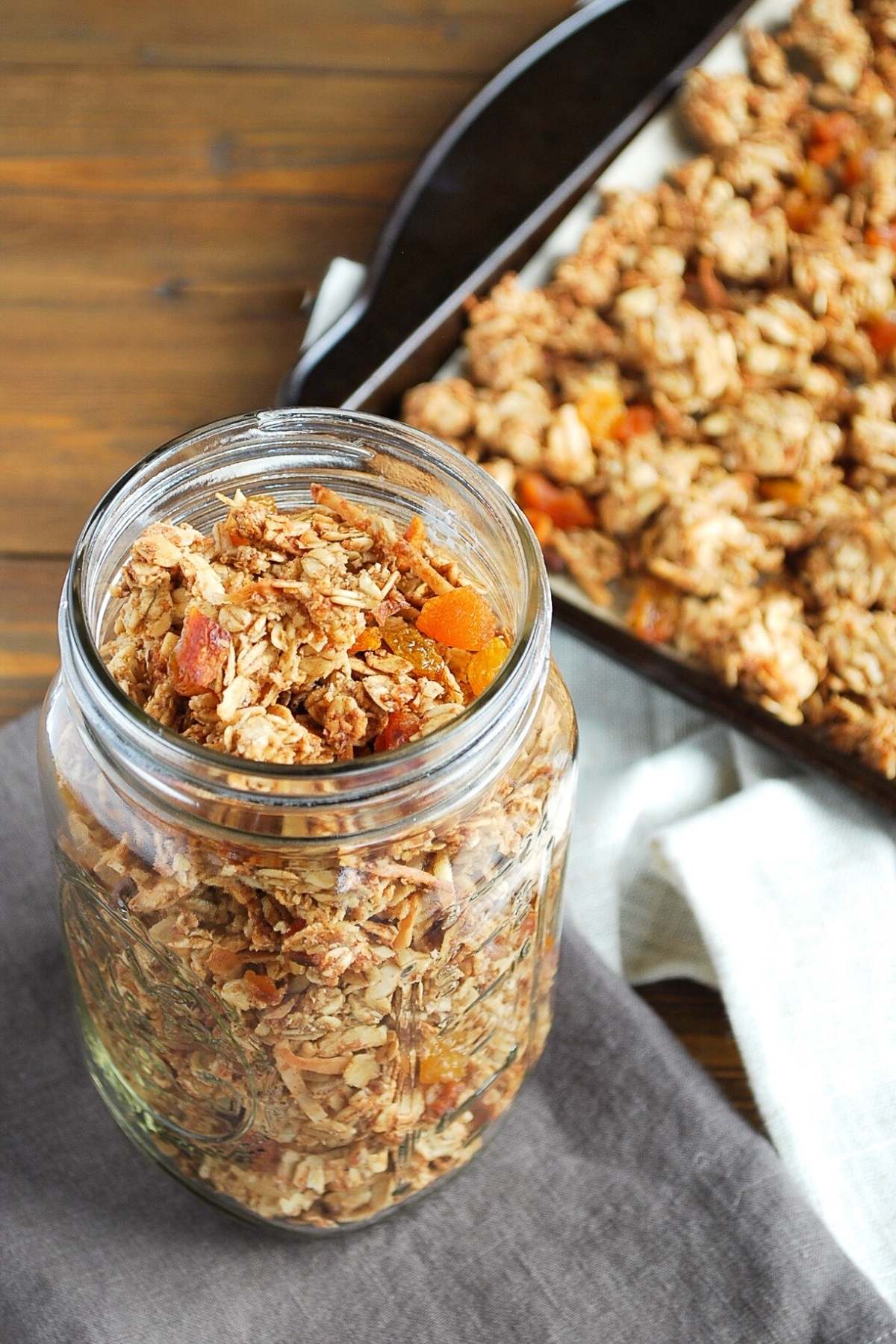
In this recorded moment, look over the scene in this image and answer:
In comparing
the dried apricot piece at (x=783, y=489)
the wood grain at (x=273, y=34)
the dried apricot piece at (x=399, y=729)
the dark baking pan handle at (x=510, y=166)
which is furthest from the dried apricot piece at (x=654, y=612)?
the wood grain at (x=273, y=34)

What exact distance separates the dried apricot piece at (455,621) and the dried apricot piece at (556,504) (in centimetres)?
63

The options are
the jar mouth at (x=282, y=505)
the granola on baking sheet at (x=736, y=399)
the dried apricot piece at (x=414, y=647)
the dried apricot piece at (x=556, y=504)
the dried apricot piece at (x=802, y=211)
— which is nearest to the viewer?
the jar mouth at (x=282, y=505)

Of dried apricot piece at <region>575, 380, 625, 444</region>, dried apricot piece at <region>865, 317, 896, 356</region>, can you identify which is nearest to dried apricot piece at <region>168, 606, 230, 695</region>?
dried apricot piece at <region>575, 380, 625, 444</region>

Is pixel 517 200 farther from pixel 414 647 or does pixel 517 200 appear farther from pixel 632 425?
pixel 414 647

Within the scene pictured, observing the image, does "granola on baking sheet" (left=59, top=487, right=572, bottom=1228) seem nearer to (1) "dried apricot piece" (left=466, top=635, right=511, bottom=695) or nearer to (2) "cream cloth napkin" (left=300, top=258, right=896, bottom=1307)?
(1) "dried apricot piece" (left=466, top=635, right=511, bottom=695)

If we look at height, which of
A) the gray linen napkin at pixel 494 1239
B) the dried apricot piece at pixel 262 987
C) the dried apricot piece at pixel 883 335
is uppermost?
the dried apricot piece at pixel 883 335

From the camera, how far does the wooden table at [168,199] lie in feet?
5.11

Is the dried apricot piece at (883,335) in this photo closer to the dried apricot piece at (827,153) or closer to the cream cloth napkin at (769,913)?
the dried apricot piece at (827,153)

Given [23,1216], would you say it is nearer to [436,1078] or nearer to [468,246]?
[436,1078]

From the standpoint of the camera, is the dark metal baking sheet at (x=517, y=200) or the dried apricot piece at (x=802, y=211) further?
the dried apricot piece at (x=802, y=211)

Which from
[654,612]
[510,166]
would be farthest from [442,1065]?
[510,166]

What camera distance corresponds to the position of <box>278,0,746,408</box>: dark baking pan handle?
57.9 inches

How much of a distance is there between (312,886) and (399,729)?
9 centimetres

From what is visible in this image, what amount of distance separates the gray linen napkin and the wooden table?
0.49 metres
